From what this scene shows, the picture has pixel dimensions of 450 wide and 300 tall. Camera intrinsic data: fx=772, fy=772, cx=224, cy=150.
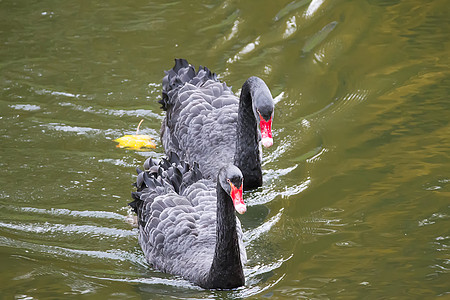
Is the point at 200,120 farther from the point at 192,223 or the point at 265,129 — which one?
the point at 192,223

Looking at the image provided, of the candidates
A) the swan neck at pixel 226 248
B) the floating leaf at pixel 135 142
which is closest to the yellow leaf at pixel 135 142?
the floating leaf at pixel 135 142

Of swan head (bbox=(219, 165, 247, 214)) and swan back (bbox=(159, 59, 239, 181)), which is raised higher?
swan back (bbox=(159, 59, 239, 181))

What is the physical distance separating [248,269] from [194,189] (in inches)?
31.0

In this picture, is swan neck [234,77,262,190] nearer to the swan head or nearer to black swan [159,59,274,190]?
black swan [159,59,274,190]

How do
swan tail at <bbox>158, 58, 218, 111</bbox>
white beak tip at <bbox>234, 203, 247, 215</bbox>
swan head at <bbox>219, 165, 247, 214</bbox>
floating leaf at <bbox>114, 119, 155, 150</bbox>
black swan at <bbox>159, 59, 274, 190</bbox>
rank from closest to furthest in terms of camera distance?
white beak tip at <bbox>234, 203, 247, 215</bbox> < swan head at <bbox>219, 165, 247, 214</bbox> < black swan at <bbox>159, 59, 274, 190</bbox> < floating leaf at <bbox>114, 119, 155, 150</bbox> < swan tail at <bbox>158, 58, 218, 111</bbox>

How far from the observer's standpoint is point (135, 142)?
752 cm

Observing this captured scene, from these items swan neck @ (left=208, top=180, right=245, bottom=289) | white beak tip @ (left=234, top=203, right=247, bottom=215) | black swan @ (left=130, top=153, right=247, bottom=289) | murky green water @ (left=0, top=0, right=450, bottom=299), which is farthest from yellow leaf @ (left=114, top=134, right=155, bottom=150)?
white beak tip @ (left=234, top=203, right=247, bottom=215)

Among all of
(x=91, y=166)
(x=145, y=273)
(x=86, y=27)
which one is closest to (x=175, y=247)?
(x=145, y=273)

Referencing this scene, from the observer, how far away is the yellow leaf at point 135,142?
7469 mm

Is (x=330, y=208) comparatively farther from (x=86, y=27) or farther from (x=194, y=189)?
(x=86, y=27)

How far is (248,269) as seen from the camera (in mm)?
5449

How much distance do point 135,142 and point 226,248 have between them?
2752 millimetres

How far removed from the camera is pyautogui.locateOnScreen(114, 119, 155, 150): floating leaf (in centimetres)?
747

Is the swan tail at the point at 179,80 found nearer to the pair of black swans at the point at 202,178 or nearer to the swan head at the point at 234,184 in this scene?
the pair of black swans at the point at 202,178
